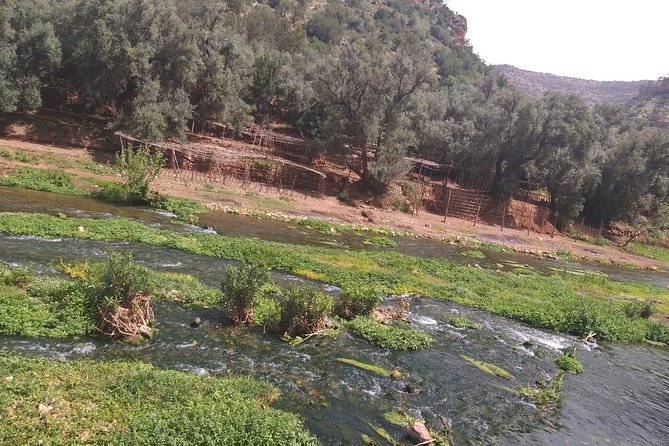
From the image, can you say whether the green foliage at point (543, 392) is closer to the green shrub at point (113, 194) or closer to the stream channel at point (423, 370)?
the stream channel at point (423, 370)

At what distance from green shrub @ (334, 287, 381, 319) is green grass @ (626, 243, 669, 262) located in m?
59.5

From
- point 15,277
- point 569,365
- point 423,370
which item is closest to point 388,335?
point 423,370

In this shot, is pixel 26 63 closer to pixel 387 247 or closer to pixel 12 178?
pixel 12 178

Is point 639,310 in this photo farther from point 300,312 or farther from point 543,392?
point 300,312

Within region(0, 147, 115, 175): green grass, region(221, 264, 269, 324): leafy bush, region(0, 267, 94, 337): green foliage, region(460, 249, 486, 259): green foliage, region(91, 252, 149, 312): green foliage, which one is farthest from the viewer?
region(460, 249, 486, 259): green foliage

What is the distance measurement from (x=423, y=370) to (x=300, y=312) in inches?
176

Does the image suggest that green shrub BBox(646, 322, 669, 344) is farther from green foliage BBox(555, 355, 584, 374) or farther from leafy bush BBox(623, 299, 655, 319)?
green foliage BBox(555, 355, 584, 374)

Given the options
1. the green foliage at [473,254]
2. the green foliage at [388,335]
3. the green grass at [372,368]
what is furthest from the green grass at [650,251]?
the green grass at [372,368]

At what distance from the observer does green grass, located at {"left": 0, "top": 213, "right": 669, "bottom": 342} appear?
23.9 m

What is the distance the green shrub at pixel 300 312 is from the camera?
1623 centimetres

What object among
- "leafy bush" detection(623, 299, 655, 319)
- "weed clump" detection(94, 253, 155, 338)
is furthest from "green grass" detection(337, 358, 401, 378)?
"leafy bush" detection(623, 299, 655, 319)

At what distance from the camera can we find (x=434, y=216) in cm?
5909

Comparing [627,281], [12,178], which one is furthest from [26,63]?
[627,281]

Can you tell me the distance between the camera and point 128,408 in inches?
395
